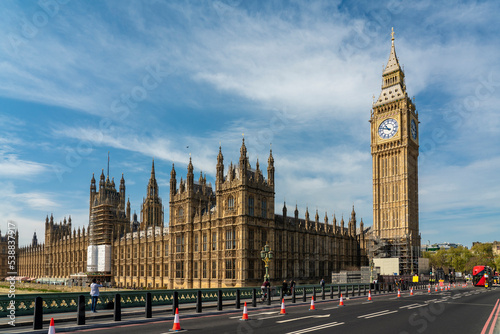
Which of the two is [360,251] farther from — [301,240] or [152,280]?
[152,280]

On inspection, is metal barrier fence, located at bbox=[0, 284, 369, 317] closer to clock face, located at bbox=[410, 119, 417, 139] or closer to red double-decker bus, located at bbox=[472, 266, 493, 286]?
red double-decker bus, located at bbox=[472, 266, 493, 286]

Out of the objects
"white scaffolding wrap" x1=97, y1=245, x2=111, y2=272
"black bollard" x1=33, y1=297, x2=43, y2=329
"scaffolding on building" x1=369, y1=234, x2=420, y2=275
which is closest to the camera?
"black bollard" x1=33, y1=297, x2=43, y2=329

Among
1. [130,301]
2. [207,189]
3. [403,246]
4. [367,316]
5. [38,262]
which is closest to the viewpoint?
[367,316]

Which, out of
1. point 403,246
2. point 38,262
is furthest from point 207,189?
point 38,262

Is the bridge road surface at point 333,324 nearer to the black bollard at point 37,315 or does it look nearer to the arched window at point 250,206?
the black bollard at point 37,315

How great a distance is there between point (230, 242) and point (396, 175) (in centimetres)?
4971

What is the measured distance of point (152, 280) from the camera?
253 ft

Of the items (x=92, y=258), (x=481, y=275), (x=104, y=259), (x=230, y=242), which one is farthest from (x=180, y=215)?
(x=481, y=275)

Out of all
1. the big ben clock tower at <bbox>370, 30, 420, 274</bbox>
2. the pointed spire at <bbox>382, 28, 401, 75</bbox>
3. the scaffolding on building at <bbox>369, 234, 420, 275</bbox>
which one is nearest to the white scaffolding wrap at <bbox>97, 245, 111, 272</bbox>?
the scaffolding on building at <bbox>369, 234, 420, 275</bbox>

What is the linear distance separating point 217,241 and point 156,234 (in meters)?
24.0

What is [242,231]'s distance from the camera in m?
55.3

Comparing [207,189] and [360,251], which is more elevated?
[207,189]

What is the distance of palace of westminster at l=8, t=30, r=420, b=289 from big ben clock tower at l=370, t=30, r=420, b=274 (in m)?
0.22

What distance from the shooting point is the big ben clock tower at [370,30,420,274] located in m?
87.5
